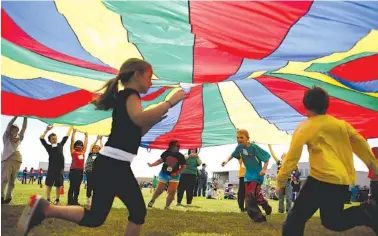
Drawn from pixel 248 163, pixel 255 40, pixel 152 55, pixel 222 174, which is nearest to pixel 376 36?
pixel 255 40

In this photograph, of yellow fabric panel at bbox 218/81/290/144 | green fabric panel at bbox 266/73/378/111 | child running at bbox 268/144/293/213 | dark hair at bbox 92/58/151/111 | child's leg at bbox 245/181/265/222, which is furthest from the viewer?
child running at bbox 268/144/293/213

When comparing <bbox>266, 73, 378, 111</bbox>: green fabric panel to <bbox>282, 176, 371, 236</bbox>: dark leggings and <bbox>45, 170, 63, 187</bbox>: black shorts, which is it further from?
<bbox>45, 170, 63, 187</bbox>: black shorts

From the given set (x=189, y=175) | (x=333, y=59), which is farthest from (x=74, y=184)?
(x=333, y=59)

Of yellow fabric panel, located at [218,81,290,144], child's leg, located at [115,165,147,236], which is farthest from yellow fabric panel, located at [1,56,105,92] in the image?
child's leg, located at [115,165,147,236]

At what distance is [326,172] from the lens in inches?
102

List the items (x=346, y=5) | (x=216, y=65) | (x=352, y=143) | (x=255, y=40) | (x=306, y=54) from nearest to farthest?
1. (x=352, y=143)
2. (x=346, y=5)
3. (x=255, y=40)
4. (x=306, y=54)
5. (x=216, y=65)

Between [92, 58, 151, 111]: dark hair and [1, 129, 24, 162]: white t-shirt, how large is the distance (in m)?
3.96

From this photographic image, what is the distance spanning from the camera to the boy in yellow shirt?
2.60 meters

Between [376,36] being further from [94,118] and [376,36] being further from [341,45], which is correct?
[94,118]

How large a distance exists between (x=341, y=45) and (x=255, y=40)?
0.77 metres

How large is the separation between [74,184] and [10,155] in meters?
1.10

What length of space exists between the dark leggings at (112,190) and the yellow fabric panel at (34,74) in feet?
8.90

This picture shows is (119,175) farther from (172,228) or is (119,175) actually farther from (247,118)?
(247,118)

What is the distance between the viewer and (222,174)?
3291 centimetres
